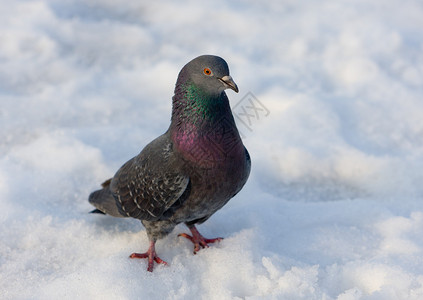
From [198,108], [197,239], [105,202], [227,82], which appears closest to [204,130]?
[198,108]

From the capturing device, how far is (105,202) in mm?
3875

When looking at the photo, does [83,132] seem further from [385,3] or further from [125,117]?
[385,3]

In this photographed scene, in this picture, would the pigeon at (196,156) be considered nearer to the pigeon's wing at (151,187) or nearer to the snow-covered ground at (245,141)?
the pigeon's wing at (151,187)

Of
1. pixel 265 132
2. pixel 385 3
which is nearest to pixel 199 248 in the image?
pixel 265 132

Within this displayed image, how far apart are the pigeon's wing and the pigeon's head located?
509 mm

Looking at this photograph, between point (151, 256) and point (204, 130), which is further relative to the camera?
point (151, 256)

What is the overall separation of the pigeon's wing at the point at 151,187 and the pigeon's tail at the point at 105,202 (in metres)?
0.08

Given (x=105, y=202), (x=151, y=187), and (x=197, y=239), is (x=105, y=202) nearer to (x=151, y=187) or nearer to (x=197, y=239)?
(x=151, y=187)

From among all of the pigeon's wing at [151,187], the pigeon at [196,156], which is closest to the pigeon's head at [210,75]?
the pigeon at [196,156]

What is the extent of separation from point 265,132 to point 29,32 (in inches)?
145

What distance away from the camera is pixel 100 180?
15.3 feet

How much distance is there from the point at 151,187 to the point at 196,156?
0.42m

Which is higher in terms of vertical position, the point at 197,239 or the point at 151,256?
the point at 197,239

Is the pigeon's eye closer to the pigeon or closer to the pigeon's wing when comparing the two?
the pigeon
